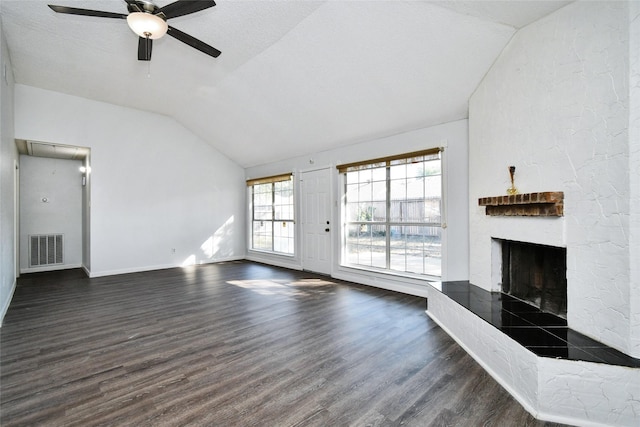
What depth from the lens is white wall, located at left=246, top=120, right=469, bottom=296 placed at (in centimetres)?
384

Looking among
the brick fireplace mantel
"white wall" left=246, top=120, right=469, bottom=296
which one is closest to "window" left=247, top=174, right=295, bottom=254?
"white wall" left=246, top=120, right=469, bottom=296

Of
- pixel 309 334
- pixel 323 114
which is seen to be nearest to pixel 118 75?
pixel 323 114

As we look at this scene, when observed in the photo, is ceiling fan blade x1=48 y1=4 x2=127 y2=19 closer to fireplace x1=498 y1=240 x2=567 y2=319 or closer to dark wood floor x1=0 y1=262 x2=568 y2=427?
dark wood floor x1=0 y1=262 x2=568 y2=427

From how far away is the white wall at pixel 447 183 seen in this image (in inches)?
151

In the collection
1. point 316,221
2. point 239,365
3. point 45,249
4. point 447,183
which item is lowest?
point 239,365

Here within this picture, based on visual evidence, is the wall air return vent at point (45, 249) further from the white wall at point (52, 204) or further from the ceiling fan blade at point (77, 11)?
the ceiling fan blade at point (77, 11)

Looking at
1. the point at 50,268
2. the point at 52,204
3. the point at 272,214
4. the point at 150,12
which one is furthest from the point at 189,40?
the point at 50,268

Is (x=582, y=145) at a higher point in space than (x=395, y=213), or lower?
higher

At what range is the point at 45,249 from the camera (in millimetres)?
6168

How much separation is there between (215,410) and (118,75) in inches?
198

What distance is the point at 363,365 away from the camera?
2.32 meters

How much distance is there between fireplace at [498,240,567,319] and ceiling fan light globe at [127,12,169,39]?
3.92 m

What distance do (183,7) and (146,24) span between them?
15.0 inches

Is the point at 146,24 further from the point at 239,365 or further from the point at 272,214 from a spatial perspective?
the point at 272,214
